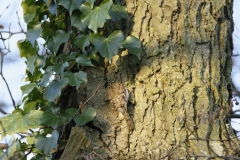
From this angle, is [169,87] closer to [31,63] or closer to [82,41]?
[82,41]

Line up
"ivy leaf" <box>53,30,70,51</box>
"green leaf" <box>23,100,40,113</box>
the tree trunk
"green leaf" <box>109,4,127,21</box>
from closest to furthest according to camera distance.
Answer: the tree trunk < "green leaf" <box>109,4,127,21</box> < "ivy leaf" <box>53,30,70,51</box> < "green leaf" <box>23,100,40,113</box>

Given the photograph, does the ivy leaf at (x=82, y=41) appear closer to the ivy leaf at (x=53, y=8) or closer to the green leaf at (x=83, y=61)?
the green leaf at (x=83, y=61)

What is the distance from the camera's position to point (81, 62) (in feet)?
5.87

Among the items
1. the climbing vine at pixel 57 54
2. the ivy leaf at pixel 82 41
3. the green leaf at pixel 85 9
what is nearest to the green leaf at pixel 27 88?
the climbing vine at pixel 57 54

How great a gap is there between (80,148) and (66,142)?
7.9 inches

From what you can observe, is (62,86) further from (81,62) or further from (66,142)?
(66,142)

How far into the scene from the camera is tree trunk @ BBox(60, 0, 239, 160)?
1.66 m

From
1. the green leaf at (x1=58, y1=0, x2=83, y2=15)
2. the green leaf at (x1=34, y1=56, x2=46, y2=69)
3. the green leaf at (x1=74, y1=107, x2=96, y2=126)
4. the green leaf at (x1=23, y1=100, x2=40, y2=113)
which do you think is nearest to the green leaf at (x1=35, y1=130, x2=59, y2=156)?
the green leaf at (x1=74, y1=107, x2=96, y2=126)

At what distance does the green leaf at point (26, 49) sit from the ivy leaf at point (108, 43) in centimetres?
40

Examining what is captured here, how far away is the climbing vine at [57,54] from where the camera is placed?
1.74m

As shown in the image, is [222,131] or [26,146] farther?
[26,146]

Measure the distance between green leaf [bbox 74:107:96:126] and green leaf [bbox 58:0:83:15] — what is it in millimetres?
452

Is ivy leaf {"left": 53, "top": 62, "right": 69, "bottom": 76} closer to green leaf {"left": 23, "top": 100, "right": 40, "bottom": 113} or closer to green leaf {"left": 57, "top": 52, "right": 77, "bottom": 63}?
green leaf {"left": 57, "top": 52, "right": 77, "bottom": 63}

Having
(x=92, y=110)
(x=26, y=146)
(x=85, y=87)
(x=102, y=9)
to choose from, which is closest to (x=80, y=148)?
(x=92, y=110)
